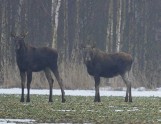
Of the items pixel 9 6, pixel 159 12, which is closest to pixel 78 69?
pixel 9 6

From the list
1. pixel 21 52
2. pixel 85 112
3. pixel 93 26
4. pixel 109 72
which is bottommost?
pixel 85 112

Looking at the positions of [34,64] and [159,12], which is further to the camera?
[159,12]

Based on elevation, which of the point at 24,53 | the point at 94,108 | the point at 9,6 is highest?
the point at 9,6

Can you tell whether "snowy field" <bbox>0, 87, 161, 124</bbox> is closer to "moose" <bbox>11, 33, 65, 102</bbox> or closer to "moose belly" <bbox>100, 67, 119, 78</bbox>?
"moose belly" <bbox>100, 67, 119, 78</bbox>

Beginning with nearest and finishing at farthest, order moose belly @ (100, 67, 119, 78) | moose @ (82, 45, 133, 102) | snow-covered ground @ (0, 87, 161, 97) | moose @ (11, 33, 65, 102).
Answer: moose @ (11, 33, 65, 102) < moose @ (82, 45, 133, 102) < moose belly @ (100, 67, 119, 78) < snow-covered ground @ (0, 87, 161, 97)

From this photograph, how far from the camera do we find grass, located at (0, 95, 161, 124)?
1863cm

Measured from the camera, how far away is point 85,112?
818 inches

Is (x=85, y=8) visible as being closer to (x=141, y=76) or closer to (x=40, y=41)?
(x=40, y=41)

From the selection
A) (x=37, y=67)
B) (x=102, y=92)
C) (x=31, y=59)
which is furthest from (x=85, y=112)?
(x=102, y=92)

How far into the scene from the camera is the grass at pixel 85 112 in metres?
18.6

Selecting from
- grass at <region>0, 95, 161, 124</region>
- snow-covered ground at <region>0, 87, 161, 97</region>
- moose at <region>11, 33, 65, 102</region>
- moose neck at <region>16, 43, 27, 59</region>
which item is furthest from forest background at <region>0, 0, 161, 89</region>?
grass at <region>0, 95, 161, 124</region>

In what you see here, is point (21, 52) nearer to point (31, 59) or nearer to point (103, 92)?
point (31, 59)

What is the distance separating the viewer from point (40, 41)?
2317 inches

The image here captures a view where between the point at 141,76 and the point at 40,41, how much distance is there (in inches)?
823
